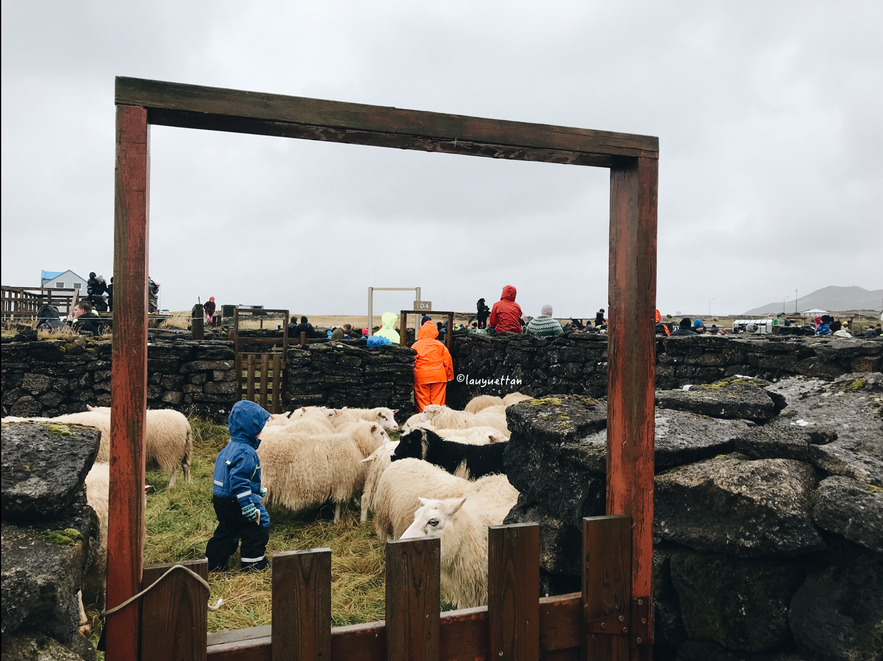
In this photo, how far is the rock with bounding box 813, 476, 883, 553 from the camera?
4.98ft

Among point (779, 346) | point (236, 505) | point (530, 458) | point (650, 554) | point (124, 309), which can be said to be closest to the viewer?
point (124, 309)

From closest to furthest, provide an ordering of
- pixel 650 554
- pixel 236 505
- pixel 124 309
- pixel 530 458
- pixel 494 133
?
pixel 124 309 → pixel 494 133 → pixel 650 554 → pixel 530 458 → pixel 236 505

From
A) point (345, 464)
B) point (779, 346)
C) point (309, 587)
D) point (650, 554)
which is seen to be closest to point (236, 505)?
point (345, 464)

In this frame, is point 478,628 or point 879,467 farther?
point 879,467

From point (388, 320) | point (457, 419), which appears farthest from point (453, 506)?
point (388, 320)

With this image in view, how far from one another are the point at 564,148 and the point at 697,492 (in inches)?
50.5

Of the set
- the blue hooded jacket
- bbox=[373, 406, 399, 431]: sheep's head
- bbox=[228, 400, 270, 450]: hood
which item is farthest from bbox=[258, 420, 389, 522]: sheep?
bbox=[373, 406, 399, 431]: sheep's head

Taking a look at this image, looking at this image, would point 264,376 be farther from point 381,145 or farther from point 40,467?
point 381,145

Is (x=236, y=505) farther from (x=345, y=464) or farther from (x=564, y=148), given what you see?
(x=564, y=148)

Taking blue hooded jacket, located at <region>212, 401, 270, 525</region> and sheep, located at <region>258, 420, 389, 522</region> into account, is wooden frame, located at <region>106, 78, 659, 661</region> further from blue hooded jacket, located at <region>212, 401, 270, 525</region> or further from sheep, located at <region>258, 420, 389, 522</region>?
sheep, located at <region>258, 420, 389, 522</region>

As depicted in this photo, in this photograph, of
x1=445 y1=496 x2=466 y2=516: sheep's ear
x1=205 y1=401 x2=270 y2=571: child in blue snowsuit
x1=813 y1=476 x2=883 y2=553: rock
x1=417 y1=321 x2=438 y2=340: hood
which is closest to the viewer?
x1=813 y1=476 x2=883 y2=553: rock

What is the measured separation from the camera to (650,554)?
1.77m

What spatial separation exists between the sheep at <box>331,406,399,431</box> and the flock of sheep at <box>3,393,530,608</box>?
2 cm

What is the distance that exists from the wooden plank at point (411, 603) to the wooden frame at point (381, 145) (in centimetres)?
68
